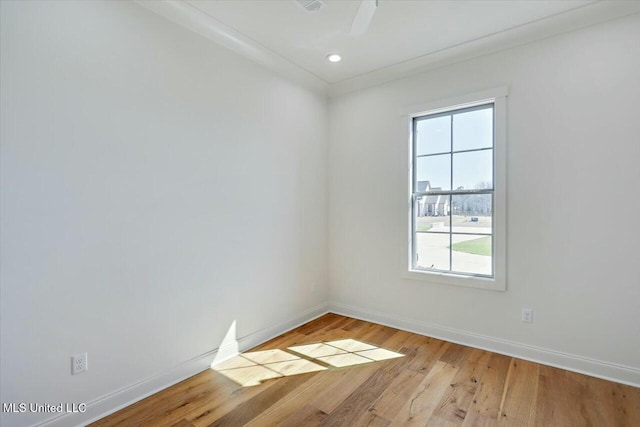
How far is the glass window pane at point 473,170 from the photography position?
2.95 meters

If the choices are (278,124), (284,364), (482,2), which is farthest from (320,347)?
(482,2)

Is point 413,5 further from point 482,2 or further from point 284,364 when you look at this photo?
point 284,364

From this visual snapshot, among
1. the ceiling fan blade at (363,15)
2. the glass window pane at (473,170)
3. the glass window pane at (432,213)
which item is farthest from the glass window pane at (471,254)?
the ceiling fan blade at (363,15)

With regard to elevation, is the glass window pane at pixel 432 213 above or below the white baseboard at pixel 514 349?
above

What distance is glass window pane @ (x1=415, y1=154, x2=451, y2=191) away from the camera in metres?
3.20

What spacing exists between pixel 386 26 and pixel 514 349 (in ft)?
9.78

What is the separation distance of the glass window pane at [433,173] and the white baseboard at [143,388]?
2.22 meters

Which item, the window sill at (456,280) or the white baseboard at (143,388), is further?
the window sill at (456,280)

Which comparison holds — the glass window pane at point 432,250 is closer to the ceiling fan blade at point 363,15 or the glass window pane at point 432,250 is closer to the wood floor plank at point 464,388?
the wood floor plank at point 464,388

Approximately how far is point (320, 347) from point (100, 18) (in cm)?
306

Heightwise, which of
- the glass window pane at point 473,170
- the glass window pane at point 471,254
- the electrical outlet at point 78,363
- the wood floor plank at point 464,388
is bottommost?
the wood floor plank at point 464,388

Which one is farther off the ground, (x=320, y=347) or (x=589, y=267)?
(x=589, y=267)

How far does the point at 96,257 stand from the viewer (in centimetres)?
197

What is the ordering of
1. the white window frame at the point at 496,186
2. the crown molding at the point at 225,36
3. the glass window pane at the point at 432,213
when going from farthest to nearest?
the glass window pane at the point at 432,213 < the white window frame at the point at 496,186 < the crown molding at the point at 225,36
